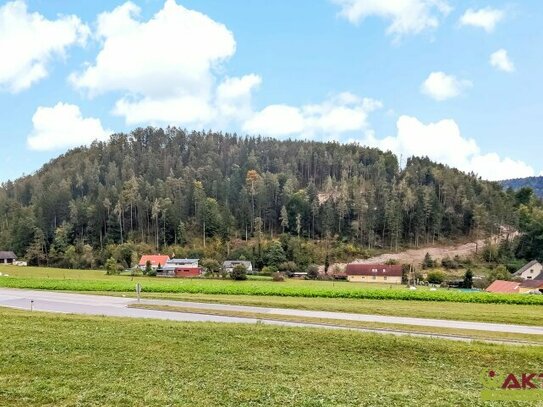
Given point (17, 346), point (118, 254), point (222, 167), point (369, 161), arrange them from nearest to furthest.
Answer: point (17, 346) → point (118, 254) → point (222, 167) → point (369, 161)

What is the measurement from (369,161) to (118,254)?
109 meters

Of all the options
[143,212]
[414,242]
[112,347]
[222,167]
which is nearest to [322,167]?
[222,167]

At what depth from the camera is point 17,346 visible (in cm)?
1722

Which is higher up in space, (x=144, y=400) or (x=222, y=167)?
(x=222, y=167)

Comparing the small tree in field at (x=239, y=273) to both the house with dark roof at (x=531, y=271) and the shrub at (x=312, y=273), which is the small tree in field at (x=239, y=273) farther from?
the house with dark roof at (x=531, y=271)

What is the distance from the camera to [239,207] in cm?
12750

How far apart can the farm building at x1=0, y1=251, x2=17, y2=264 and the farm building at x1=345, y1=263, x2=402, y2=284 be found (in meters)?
83.5

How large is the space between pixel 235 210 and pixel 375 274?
53.3 m

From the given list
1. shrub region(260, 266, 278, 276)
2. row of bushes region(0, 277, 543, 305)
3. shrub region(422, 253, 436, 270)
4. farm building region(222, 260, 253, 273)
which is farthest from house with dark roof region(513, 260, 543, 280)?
farm building region(222, 260, 253, 273)

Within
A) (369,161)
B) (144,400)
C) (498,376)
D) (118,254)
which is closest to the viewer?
(144,400)

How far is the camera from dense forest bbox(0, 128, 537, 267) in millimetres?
115500

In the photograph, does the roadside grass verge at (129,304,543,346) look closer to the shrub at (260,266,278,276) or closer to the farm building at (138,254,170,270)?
the shrub at (260,266,278,276)

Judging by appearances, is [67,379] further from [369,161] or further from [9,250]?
[369,161]

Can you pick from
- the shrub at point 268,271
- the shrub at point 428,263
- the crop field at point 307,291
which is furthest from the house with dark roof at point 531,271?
the shrub at point 268,271
